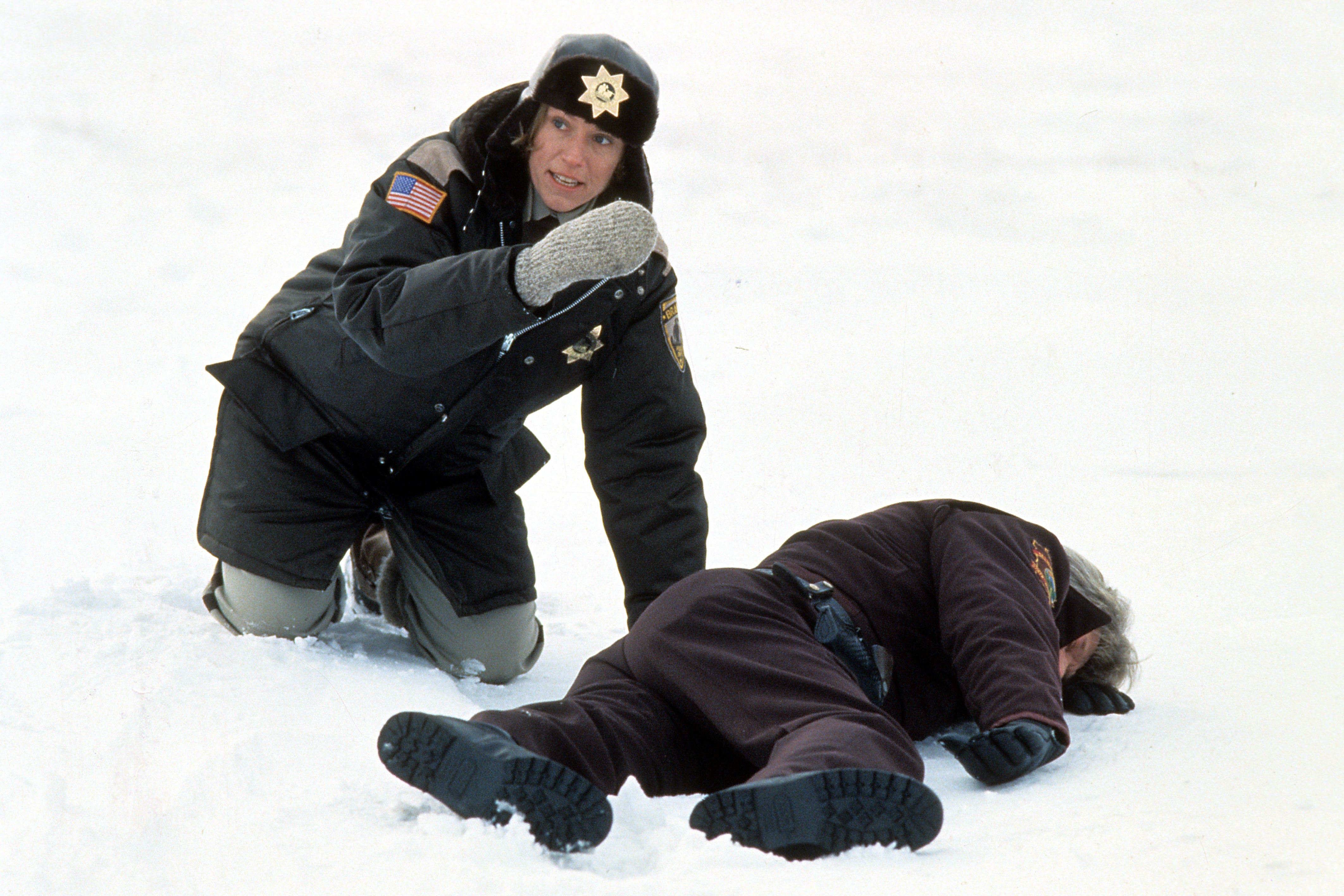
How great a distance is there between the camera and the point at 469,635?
2273 mm

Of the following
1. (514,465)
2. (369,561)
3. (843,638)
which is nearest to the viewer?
(843,638)

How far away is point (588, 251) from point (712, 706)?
640 millimetres

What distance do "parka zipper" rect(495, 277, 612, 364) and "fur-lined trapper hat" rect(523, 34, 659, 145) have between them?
0.26 m

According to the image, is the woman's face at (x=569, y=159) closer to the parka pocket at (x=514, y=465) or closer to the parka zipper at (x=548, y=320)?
the parka zipper at (x=548, y=320)

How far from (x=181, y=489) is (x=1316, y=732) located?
2.98 m

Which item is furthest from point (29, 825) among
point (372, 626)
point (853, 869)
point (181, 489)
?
point (181, 489)

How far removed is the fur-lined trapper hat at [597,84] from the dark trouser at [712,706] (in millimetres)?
822

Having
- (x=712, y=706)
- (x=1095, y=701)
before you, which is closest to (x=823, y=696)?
(x=712, y=706)

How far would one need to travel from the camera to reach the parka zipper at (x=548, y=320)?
196 cm

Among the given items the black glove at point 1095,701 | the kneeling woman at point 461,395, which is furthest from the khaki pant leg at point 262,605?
the black glove at point 1095,701

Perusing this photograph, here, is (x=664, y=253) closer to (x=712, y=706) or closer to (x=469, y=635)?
(x=469, y=635)

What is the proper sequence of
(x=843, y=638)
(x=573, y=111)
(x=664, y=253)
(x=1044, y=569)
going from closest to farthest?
(x=843, y=638), (x=1044, y=569), (x=573, y=111), (x=664, y=253)

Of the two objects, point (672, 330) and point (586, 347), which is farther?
point (672, 330)

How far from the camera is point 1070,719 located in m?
1.88
